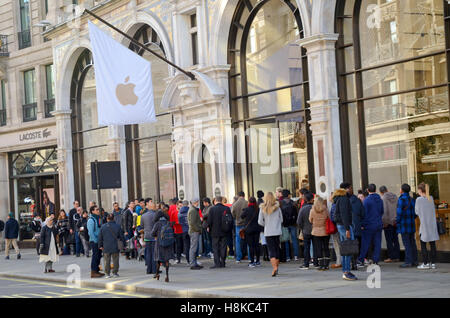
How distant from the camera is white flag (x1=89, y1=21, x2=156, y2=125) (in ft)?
73.9

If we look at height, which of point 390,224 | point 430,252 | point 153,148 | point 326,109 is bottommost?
point 430,252

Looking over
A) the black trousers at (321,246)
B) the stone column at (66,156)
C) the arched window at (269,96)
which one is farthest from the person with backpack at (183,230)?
the stone column at (66,156)

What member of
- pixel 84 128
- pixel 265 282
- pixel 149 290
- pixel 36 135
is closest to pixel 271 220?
pixel 265 282

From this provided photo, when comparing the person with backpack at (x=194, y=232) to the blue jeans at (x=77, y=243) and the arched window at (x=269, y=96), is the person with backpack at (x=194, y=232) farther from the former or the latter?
the blue jeans at (x=77, y=243)

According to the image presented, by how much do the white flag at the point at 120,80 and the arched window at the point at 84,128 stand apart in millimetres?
9148

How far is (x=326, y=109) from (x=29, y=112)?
19871mm

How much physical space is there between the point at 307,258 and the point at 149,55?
42.1 feet

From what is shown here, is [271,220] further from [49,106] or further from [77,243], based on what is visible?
[49,106]

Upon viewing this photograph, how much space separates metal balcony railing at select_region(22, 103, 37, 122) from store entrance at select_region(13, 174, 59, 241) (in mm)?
2724

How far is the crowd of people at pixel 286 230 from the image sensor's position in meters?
16.6

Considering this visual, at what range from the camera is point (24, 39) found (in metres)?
36.8

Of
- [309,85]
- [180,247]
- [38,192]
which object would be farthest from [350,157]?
[38,192]

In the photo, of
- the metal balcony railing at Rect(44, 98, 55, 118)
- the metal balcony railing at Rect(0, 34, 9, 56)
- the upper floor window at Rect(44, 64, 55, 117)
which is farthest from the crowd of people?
the metal balcony railing at Rect(0, 34, 9, 56)
